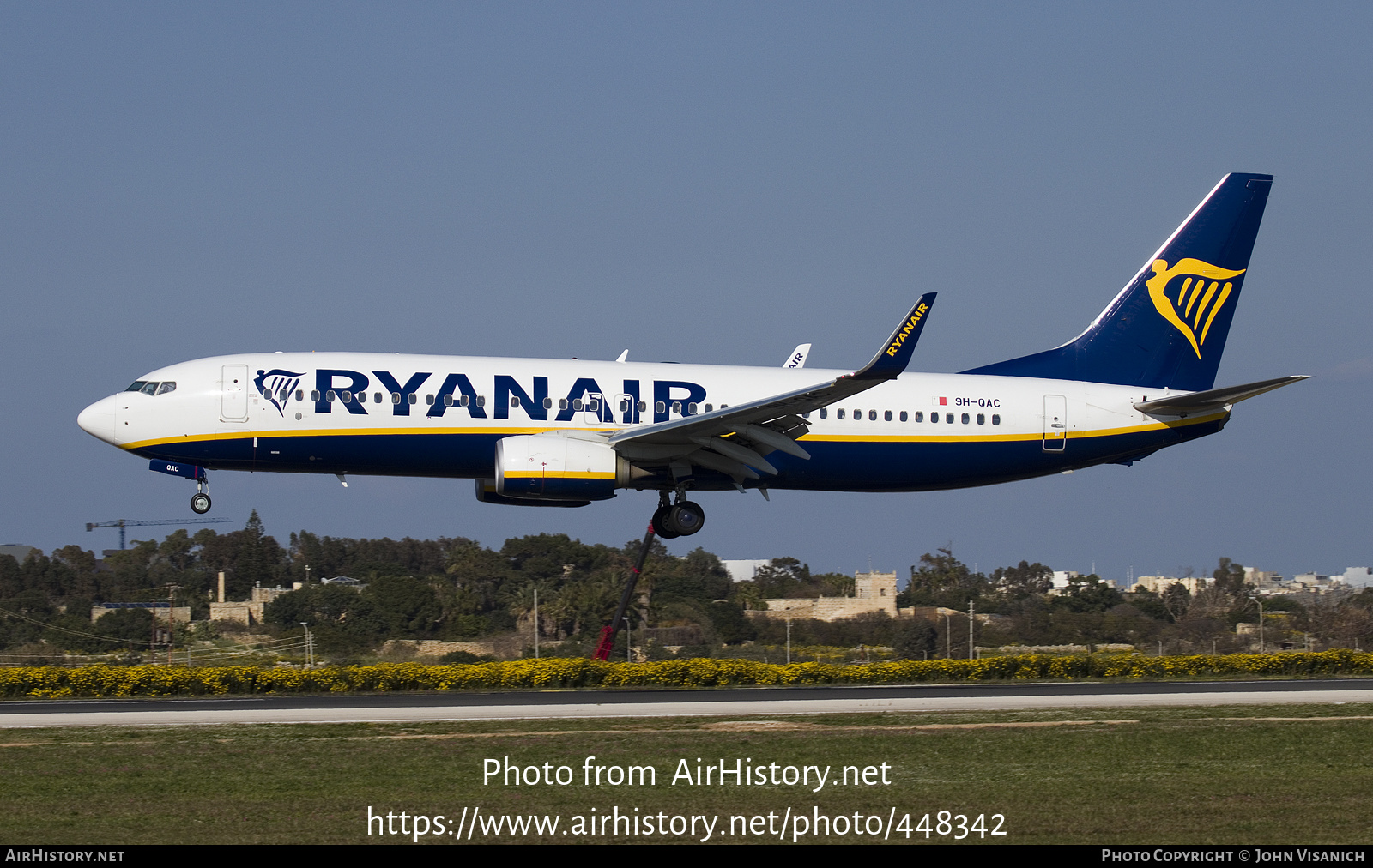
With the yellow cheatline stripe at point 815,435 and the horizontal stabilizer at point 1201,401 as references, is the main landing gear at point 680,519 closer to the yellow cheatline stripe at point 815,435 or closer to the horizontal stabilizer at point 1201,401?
the yellow cheatline stripe at point 815,435

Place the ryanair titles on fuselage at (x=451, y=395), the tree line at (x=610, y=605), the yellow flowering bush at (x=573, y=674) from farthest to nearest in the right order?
1. the tree line at (x=610, y=605)
2. the yellow flowering bush at (x=573, y=674)
3. the ryanair titles on fuselage at (x=451, y=395)

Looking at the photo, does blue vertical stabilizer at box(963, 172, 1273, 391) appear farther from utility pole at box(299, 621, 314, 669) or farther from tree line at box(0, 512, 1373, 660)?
utility pole at box(299, 621, 314, 669)

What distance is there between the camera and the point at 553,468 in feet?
105

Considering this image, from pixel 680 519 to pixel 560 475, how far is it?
401 centimetres

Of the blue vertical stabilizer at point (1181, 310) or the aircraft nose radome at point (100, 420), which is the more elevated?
the blue vertical stabilizer at point (1181, 310)

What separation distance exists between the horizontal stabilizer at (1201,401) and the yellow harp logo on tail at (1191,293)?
2.25m

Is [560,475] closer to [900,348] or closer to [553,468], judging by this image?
[553,468]

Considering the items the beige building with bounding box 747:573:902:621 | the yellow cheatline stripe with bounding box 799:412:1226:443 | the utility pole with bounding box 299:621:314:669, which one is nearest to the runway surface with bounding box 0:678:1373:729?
the yellow cheatline stripe with bounding box 799:412:1226:443

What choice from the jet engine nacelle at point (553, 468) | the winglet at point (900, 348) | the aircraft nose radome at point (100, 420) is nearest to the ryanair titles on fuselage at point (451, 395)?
the jet engine nacelle at point (553, 468)

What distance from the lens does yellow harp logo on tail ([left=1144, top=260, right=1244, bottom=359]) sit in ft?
130

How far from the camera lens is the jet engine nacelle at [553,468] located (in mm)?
31766
